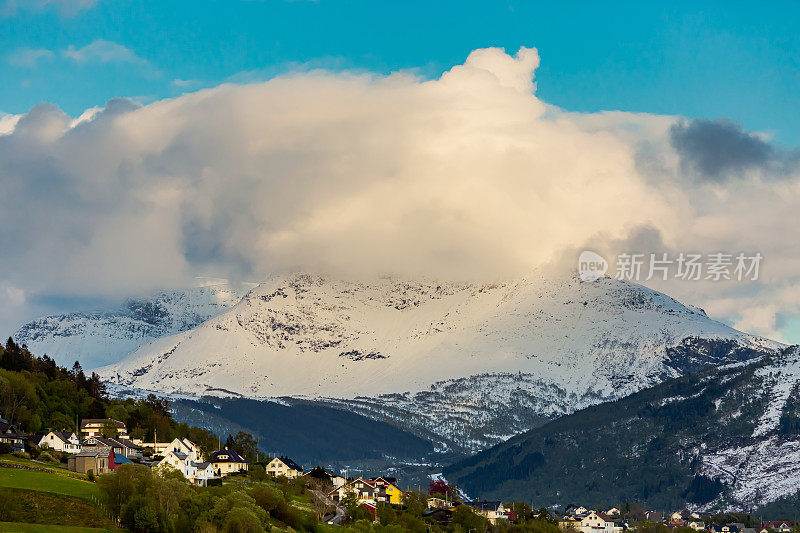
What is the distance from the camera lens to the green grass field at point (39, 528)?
127312mm

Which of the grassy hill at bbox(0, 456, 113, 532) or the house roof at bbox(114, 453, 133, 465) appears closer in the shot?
the grassy hill at bbox(0, 456, 113, 532)

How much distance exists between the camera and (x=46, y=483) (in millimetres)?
153000

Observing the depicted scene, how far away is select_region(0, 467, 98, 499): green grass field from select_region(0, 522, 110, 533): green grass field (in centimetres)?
1249

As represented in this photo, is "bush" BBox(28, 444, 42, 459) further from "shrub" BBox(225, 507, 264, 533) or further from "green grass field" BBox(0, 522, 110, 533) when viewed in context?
"green grass field" BBox(0, 522, 110, 533)

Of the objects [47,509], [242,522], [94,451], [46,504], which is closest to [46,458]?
[94,451]

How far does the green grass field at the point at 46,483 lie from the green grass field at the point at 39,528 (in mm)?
12494

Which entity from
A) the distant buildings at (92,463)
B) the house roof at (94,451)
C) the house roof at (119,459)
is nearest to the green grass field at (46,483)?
the distant buildings at (92,463)

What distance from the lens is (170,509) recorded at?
151375 millimetres

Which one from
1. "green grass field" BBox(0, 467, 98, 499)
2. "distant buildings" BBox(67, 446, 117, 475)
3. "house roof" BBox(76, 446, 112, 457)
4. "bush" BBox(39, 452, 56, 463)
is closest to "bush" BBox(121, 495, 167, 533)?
"green grass field" BBox(0, 467, 98, 499)

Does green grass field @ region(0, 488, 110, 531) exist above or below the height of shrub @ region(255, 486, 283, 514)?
below

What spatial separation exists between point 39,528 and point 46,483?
70.5 ft


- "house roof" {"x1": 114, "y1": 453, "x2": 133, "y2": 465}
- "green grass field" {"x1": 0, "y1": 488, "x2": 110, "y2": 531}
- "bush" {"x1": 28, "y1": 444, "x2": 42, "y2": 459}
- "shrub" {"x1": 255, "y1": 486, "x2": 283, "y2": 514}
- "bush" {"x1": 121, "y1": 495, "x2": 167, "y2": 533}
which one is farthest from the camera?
"bush" {"x1": 28, "y1": 444, "x2": 42, "y2": 459}

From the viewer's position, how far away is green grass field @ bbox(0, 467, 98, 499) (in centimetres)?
14862

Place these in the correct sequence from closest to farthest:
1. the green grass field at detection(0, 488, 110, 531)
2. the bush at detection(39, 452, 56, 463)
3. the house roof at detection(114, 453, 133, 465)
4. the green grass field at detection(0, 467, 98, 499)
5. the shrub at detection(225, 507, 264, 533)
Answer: the green grass field at detection(0, 488, 110, 531) → the green grass field at detection(0, 467, 98, 499) → the shrub at detection(225, 507, 264, 533) → the house roof at detection(114, 453, 133, 465) → the bush at detection(39, 452, 56, 463)
